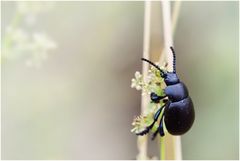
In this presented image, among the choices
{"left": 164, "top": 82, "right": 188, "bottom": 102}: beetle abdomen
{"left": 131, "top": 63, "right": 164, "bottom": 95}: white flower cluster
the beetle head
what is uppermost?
the beetle head

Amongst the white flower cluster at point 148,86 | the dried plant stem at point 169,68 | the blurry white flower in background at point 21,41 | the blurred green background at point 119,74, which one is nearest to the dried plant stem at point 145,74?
the dried plant stem at point 169,68

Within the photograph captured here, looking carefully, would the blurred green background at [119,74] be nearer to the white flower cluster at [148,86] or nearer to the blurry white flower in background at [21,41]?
the blurry white flower in background at [21,41]

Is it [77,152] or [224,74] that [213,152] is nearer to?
[224,74]

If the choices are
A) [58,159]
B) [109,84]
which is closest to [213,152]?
[109,84]

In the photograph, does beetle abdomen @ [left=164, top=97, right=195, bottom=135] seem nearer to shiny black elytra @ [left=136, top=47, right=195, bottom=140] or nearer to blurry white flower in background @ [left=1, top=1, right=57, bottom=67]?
shiny black elytra @ [left=136, top=47, right=195, bottom=140]

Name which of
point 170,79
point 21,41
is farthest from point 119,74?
point 21,41

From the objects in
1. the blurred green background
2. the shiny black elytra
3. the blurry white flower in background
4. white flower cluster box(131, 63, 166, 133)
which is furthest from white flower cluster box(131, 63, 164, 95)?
the blurred green background

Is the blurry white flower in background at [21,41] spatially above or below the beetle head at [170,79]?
above
